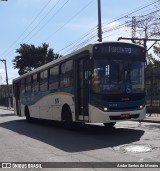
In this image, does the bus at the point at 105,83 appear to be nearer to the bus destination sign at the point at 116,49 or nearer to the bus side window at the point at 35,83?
the bus destination sign at the point at 116,49

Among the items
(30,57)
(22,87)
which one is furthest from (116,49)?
(30,57)

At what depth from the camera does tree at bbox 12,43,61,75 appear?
60.4 metres

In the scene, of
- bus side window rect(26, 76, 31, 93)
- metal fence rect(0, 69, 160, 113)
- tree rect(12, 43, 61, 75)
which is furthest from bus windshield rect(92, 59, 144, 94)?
tree rect(12, 43, 61, 75)

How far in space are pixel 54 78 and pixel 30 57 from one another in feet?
138

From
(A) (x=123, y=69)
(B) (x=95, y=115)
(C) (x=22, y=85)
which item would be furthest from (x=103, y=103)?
(C) (x=22, y=85)

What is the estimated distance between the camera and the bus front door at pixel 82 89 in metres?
15.5

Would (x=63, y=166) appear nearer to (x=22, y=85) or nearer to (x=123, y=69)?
(x=123, y=69)

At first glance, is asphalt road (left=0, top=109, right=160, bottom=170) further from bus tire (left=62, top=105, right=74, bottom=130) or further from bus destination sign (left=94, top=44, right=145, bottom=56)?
bus destination sign (left=94, top=44, right=145, bottom=56)

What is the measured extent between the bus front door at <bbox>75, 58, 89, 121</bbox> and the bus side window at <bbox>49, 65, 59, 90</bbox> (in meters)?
2.92

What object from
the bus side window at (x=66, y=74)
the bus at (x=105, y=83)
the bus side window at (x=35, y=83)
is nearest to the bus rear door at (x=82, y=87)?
the bus at (x=105, y=83)

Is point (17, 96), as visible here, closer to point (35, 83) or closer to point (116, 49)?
point (35, 83)

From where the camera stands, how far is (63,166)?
9336 millimetres

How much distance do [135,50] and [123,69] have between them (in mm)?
1069

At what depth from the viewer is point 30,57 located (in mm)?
61000
